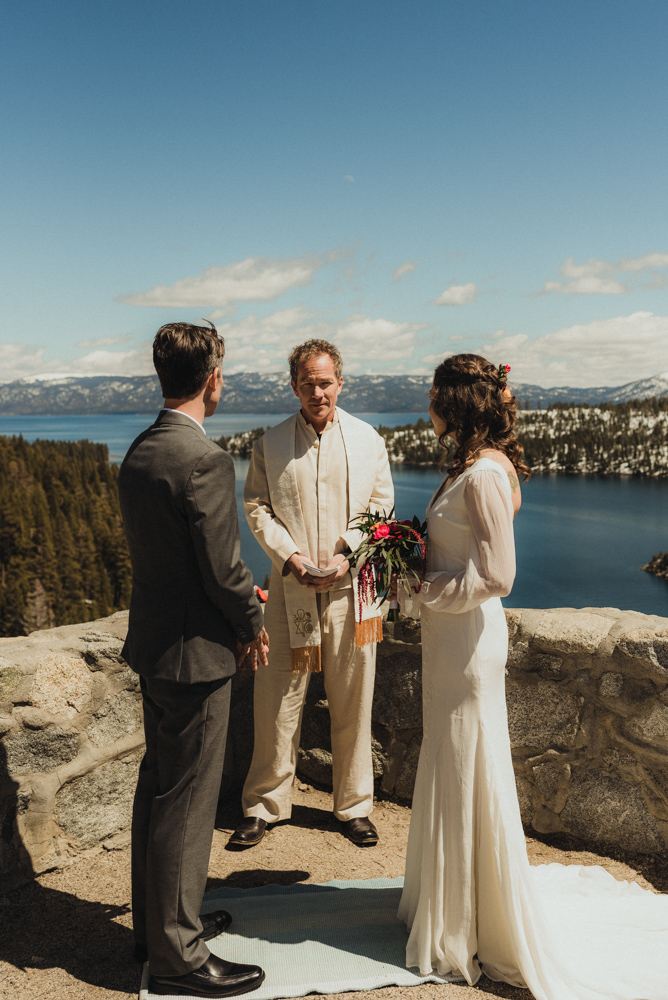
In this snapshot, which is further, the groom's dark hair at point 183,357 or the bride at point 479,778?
the bride at point 479,778

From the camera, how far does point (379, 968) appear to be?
2.64m

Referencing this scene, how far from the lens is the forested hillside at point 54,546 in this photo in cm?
5366

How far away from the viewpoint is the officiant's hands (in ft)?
11.4

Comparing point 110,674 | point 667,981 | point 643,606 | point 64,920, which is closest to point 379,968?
point 667,981

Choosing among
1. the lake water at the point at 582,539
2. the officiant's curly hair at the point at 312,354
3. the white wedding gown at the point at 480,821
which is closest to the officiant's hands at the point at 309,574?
the white wedding gown at the point at 480,821

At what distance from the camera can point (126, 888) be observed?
3.23 metres

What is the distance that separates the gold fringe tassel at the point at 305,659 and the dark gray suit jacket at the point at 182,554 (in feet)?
3.85

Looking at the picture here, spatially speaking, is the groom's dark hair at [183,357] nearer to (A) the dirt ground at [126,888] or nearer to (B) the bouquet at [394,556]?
(B) the bouquet at [394,556]

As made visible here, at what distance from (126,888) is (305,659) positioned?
1.36 metres

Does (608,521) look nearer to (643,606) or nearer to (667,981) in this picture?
(643,606)

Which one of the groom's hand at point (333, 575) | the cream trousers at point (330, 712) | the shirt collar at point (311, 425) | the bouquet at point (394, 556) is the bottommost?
the cream trousers at point (330, 712)

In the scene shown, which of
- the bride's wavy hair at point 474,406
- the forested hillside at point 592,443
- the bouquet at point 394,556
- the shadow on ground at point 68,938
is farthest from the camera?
the forested hillside at point 592,443

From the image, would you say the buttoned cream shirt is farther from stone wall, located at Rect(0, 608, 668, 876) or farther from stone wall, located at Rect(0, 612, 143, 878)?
stone wall, located at Rect(0, 612, 143, 878)

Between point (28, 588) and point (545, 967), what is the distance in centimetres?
5776
